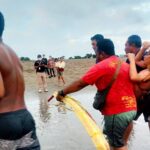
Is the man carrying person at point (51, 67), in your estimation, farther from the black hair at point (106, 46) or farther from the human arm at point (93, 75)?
the human arm at point (93, 75)

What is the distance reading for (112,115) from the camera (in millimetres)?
6555

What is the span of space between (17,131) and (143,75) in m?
2.53

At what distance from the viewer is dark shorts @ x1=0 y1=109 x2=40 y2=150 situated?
A: 4602 millimetres

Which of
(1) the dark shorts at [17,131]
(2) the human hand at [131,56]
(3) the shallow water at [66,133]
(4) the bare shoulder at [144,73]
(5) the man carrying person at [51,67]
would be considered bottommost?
(5) the man carrying person at [51,67]

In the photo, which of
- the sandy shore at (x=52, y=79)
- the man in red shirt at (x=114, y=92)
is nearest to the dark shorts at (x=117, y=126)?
the man in red shirt at (x=114, y=92)

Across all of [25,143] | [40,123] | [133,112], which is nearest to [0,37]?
[25,143]

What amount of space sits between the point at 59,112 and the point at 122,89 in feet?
25.4

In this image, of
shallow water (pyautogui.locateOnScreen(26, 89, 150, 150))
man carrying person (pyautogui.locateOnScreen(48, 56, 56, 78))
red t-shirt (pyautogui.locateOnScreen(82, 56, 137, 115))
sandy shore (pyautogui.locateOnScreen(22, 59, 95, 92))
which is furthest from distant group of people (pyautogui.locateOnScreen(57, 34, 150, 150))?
man carrying person (pyautogui.locateOnScreen(48, 56, 56, 78))

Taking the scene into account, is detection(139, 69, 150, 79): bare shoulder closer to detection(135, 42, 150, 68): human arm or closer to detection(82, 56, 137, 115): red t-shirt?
detection(82, 56, 137, 115): red t-shirt

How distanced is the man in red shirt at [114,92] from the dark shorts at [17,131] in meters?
1.74

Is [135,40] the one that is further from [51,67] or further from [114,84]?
[51,67]

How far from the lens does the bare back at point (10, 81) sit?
4.60 metres

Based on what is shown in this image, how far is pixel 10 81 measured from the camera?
15.2 ft

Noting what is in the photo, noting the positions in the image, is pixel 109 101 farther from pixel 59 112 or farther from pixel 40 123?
pixel 59 112
